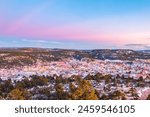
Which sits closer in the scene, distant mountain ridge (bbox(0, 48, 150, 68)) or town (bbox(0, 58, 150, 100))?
town (bbox(0, 58, 150, 100))

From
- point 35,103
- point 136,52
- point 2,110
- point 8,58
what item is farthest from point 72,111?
point 136,52

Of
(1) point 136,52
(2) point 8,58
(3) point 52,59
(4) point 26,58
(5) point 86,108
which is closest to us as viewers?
(5) point 86,108

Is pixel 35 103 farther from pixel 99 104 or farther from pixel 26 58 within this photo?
pixel 26 58

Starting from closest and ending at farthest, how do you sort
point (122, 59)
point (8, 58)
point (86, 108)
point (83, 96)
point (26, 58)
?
point (86, 108) → point (83, 96) → point (8, 58) → point (26, 58) → point (122, 59)

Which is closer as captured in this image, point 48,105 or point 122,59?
point 48,105

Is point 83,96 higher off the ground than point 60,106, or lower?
lower

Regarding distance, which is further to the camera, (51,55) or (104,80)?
(51,55)

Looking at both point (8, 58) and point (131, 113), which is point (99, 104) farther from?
point (8, 58)

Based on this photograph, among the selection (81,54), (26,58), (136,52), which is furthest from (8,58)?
(136,52)

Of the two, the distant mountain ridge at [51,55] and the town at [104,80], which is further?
the distant mountain ridge at [51,55]

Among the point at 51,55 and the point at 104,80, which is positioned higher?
the point at 104,80
